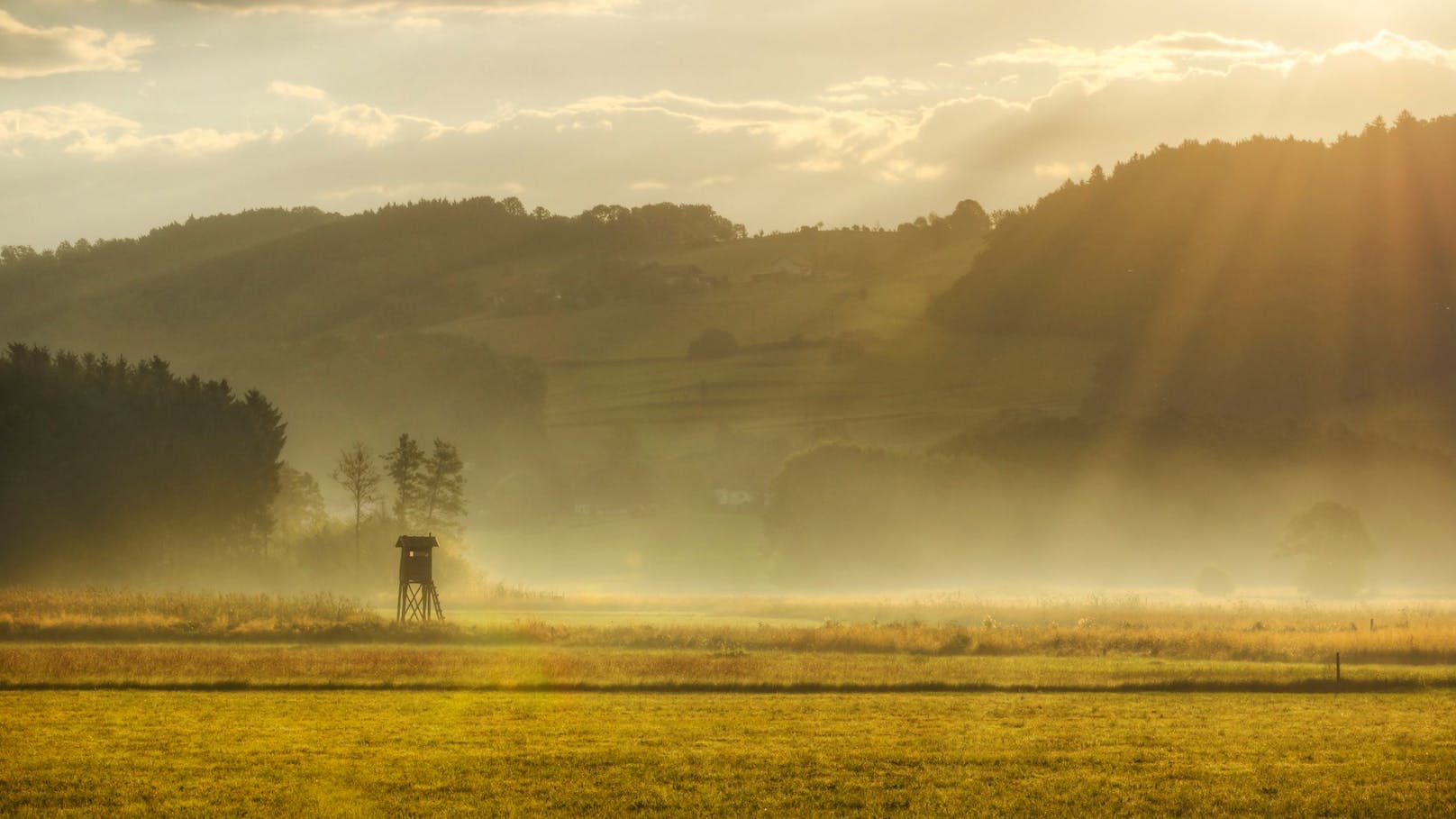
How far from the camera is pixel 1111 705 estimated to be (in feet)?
127

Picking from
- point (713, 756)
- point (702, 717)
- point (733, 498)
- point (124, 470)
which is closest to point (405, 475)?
point (124, 470)

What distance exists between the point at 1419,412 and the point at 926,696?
5800 inches

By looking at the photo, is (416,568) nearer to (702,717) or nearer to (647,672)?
(647,672)

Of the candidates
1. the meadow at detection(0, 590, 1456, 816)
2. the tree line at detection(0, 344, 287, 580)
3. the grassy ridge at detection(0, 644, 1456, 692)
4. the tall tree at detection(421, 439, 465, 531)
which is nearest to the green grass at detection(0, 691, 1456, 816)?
the meadow at detection(0, 590, 1456, 816)

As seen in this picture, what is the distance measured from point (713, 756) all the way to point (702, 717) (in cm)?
644

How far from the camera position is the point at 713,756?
96.2ft

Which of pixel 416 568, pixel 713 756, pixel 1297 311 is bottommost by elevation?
pixel 713 756

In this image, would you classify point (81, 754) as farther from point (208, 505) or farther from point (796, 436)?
point (796, 436)

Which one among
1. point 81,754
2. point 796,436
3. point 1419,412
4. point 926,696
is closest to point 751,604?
point 926,696

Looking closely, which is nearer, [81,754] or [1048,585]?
[81,754]

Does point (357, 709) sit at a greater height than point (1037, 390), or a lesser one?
lesser

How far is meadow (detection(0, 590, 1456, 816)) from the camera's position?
83.5 ft

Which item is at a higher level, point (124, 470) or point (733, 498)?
point (733, 498)

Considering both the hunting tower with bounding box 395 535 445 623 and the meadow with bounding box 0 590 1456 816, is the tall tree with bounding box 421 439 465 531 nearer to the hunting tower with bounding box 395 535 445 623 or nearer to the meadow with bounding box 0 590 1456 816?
the hunting tower with bounding box 395 535 445 623
